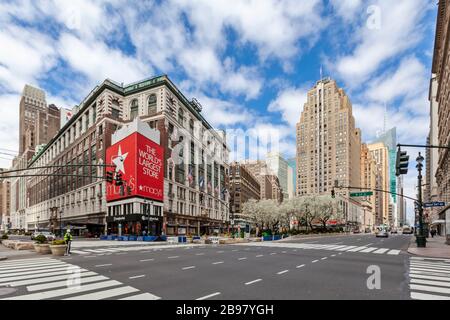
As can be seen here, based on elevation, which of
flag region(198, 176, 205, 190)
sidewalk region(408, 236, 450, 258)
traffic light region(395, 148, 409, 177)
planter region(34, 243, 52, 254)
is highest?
traffic light region(395, 148, 409, 177)

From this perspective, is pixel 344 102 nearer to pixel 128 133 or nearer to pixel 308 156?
pixel 308 156

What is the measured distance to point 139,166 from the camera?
57906mm

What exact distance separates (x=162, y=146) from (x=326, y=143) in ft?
358

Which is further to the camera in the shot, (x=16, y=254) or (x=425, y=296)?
(x=16, y=254)

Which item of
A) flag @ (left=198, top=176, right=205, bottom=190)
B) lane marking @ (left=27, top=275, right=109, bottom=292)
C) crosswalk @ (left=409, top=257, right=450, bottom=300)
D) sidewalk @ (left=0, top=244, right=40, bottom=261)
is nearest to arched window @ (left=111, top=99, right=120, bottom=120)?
flag @ (left=198, top=176, right=205, bottom=190)

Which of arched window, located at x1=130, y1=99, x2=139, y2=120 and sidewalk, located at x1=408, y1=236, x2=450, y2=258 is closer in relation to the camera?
sidewalk, located at x1=408, y1=236, x2=450, y2=258

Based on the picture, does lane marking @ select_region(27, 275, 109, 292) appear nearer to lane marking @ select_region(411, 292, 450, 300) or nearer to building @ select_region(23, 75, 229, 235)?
lane marking @ select_region(411, 292, 450, 300)

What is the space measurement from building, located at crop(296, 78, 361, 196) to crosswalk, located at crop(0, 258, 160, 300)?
472 ft

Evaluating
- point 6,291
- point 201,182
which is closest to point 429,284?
point 6,291

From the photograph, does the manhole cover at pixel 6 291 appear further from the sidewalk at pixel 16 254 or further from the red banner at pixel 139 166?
the red banner at pixel 139 166

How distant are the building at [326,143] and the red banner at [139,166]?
341ft

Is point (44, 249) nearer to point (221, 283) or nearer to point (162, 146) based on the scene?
point (221, 283)

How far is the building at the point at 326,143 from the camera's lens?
148250mm

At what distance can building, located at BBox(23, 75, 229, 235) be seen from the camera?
222 feet
